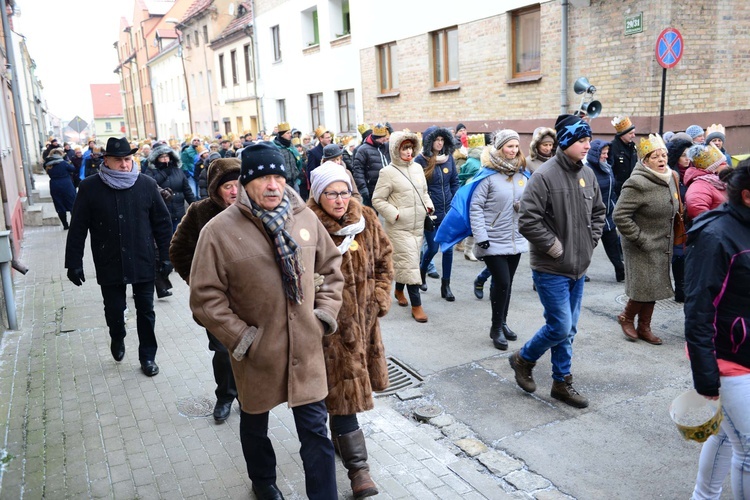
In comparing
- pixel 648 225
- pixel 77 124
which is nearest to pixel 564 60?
pixel 648 225

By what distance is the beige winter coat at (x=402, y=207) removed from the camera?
7.27 meters

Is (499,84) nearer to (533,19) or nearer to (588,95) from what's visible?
(533,19)

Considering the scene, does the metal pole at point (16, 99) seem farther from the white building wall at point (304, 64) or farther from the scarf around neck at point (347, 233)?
the scarf around neck at point (347, 233)

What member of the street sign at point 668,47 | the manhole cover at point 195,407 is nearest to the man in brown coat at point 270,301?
the manhole cover at point 195,407

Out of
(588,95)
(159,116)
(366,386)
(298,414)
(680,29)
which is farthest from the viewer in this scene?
(159,116)

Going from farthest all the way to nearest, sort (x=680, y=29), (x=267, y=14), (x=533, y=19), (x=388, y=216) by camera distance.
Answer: (x=267, y=14) < (x=533, y=19) < (x=680, y=29) < (x=388, y=216)

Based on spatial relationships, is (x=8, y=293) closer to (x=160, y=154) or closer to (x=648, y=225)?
(x=160, y=154)

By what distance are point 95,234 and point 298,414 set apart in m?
3.19

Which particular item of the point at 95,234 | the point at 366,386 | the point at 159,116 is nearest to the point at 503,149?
the point at 366,386

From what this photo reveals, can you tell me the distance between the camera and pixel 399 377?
5793 mm

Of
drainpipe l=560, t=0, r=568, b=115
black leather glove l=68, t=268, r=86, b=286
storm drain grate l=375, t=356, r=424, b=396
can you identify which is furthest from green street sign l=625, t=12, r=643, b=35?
black leather glove l=68, t=268, r=86, b=286

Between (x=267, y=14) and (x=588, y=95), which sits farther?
(x=267, y=14)

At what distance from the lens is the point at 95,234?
18.8 ft

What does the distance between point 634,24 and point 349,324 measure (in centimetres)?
1025
